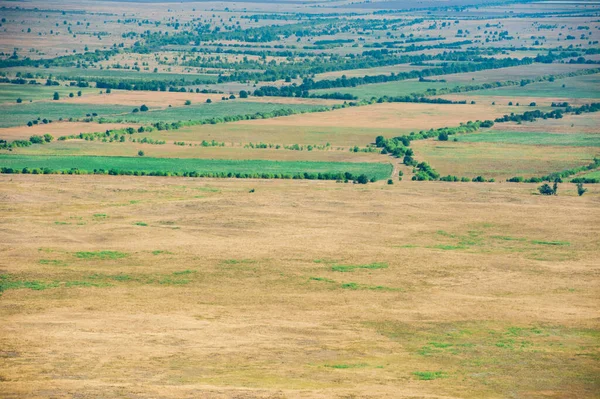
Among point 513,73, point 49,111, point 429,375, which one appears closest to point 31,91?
point 49,111

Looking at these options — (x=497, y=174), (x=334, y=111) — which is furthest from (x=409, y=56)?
(x=497, y=174)

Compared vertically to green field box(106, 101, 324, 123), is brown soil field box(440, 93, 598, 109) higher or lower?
higher

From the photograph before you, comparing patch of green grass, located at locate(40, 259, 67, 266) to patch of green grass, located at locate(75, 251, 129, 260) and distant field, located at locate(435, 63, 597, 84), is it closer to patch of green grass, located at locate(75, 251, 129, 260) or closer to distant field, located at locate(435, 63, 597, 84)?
patch of green grass, located at locate(75, 251, 129, 260)

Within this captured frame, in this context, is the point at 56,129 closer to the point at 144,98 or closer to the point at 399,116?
the point at 144,98

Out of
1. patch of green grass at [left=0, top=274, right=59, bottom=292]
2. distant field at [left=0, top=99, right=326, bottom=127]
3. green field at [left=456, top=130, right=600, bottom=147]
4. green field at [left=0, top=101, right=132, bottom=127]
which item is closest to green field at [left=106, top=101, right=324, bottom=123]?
distant field at [left=0, top=99, right=326, bottom=127]

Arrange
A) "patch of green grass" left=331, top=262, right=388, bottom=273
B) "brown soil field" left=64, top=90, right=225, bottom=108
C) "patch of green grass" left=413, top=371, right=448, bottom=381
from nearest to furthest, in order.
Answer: "patch of green grass" left=413, top=371, right=448, bottom=381, "patch of green grass" left=331, top=262, right=388, bottom=273, "brown soil field" left=64, top=90, right=225, bottom=108

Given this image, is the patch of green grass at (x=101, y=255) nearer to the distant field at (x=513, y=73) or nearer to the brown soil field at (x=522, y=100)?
the brown soil field at (x=522, y=100)

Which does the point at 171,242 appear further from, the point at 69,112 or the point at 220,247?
the point at 69,112
